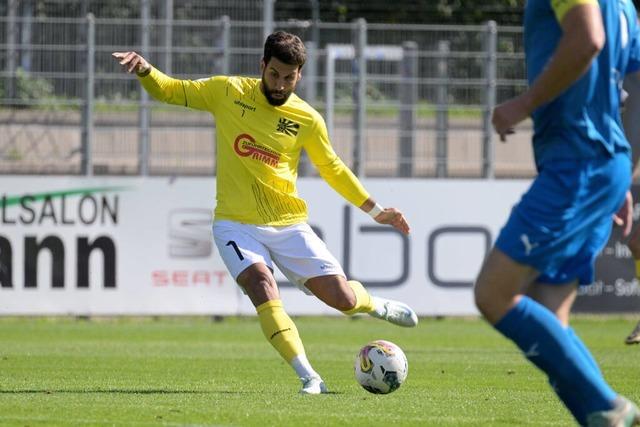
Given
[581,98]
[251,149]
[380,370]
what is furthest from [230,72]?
[581,98]

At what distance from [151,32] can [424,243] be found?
4554 millimetres

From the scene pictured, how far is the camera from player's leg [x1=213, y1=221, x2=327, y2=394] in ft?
31.6

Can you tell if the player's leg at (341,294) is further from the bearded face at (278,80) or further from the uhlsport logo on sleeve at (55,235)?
the uhlsport logo on sleeve at (55,235)

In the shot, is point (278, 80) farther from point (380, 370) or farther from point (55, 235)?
point (55, 235)

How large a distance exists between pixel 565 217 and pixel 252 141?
14.8ft

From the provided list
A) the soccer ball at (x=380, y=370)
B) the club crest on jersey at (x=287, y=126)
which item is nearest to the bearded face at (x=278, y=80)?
the club crest on jersey at (x=287, y=126)

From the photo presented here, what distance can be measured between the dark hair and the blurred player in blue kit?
353 cm

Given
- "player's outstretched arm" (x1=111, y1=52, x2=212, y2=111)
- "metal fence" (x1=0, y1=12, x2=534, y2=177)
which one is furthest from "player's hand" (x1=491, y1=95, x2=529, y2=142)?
"metal fence" (x1=0, y1=12, x2=534, y2=177)

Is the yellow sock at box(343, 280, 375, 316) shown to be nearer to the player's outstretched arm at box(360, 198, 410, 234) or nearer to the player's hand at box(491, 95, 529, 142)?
the player's outstretched arm at box(360, 198, 410, 234)

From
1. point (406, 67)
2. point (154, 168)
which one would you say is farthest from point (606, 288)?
point (154, 168)

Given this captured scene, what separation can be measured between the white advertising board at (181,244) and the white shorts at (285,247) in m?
7.98

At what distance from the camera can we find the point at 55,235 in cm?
1816

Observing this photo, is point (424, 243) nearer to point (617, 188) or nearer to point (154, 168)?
point (154, 168)

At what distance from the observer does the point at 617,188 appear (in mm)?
6133
